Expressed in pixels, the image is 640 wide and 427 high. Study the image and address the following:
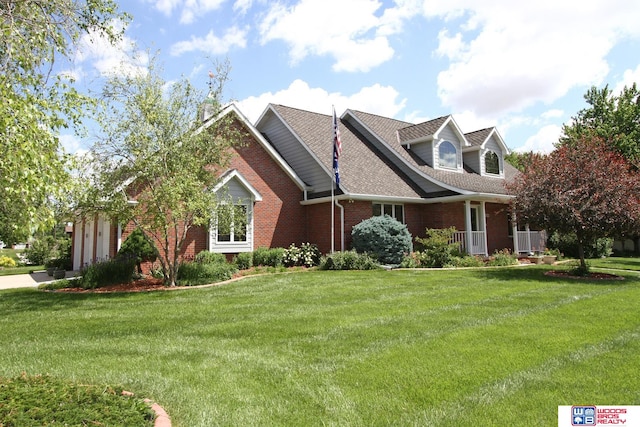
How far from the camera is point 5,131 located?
4543 millimetres

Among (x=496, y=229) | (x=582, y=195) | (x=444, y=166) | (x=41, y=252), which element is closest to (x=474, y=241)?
(x=496, y=229)

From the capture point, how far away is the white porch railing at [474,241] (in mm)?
20547

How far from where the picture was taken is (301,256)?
18500 millimetres

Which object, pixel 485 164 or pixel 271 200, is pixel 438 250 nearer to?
pixel 271 200

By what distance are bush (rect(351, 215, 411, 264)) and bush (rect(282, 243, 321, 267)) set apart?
195 centimetres

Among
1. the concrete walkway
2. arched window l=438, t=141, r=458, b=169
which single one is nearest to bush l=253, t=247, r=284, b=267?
the concrete walkway

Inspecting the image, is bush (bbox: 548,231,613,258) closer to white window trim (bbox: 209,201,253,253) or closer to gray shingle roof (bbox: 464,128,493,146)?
gray shingle roof (bbox: 464,128,493,146)

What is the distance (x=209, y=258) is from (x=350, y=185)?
683 cm

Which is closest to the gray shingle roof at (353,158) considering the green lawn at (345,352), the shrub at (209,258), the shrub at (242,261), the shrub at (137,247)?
the shrub at (242,261)

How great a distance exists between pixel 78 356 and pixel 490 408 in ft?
17.0

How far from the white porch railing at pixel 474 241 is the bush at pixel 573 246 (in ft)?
18.2

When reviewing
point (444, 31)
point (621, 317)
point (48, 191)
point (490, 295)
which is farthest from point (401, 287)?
point (48, 191)

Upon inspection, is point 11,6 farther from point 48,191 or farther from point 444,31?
point 444,31

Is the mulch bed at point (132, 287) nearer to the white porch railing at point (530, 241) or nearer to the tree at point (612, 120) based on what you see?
the white porch railing at point (530, 241)
